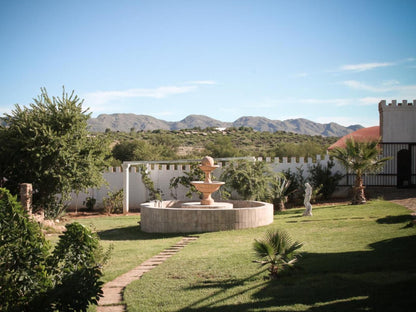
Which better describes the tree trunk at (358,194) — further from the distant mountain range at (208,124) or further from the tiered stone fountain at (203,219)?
the distant mountain range at (208,124)

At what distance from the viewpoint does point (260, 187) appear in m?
18.2

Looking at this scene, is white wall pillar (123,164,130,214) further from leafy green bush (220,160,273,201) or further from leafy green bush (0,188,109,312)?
leafy green bush (0,188,109,312)

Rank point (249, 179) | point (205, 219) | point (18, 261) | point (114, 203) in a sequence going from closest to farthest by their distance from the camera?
point (18, 261), point (205, 219), point (249, 179), point (114, 203)

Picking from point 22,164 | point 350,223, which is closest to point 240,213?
point 350,223

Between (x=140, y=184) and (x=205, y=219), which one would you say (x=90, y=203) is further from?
(x=205, y=219)

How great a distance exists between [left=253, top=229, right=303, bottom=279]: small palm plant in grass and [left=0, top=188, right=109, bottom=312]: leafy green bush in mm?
2909

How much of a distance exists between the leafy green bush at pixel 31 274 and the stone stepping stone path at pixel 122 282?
2.58 feet

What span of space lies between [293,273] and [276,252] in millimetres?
465

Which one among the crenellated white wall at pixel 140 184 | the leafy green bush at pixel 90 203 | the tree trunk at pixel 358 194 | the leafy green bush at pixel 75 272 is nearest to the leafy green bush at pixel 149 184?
the crenellated white wall at pixel 140 184

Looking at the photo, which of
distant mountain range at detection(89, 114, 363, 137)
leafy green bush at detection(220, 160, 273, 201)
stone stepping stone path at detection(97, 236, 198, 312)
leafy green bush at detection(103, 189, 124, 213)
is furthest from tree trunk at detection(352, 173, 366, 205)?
distant mountain range at detection(89, 114, 363, 137)

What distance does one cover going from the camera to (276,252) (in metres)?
7.43

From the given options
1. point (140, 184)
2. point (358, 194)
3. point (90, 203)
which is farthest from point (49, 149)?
point (358, 194)

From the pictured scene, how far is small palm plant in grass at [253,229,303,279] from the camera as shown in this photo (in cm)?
734

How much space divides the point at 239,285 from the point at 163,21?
16.0m
